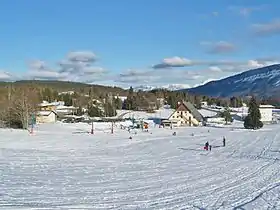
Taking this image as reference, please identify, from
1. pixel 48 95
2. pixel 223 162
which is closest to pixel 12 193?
pixel 223 162

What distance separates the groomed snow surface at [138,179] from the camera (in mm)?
18125

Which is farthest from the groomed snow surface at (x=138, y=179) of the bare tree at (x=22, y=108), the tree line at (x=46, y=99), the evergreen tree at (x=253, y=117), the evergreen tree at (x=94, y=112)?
the evergreen tree at (x=94, y=112)

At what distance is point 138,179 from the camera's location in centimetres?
2467

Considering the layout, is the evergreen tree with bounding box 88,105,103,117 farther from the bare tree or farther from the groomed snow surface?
the groomed snow surface

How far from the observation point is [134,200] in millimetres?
18594

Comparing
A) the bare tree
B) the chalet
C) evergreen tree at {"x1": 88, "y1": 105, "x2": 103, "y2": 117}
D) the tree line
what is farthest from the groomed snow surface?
evergreen tree at {"x1": 88, "y1": 105, "x2": 103, "y2": 117}

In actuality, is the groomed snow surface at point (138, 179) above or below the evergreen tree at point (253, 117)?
below

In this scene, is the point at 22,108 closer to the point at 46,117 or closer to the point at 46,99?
the point at 46,117

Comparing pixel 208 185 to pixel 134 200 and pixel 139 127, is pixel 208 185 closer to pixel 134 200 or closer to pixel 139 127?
pixel 134 200

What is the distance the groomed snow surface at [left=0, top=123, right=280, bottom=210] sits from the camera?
18125 mm

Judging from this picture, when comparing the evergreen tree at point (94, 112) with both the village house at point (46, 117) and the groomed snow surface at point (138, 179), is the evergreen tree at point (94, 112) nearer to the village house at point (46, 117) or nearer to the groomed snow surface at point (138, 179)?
the village house at point (46, 117)

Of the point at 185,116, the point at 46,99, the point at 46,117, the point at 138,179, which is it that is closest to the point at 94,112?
the point at 46,117

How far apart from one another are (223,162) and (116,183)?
42.3 ft

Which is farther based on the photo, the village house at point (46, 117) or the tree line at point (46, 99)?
the village house at point (46, 117)
